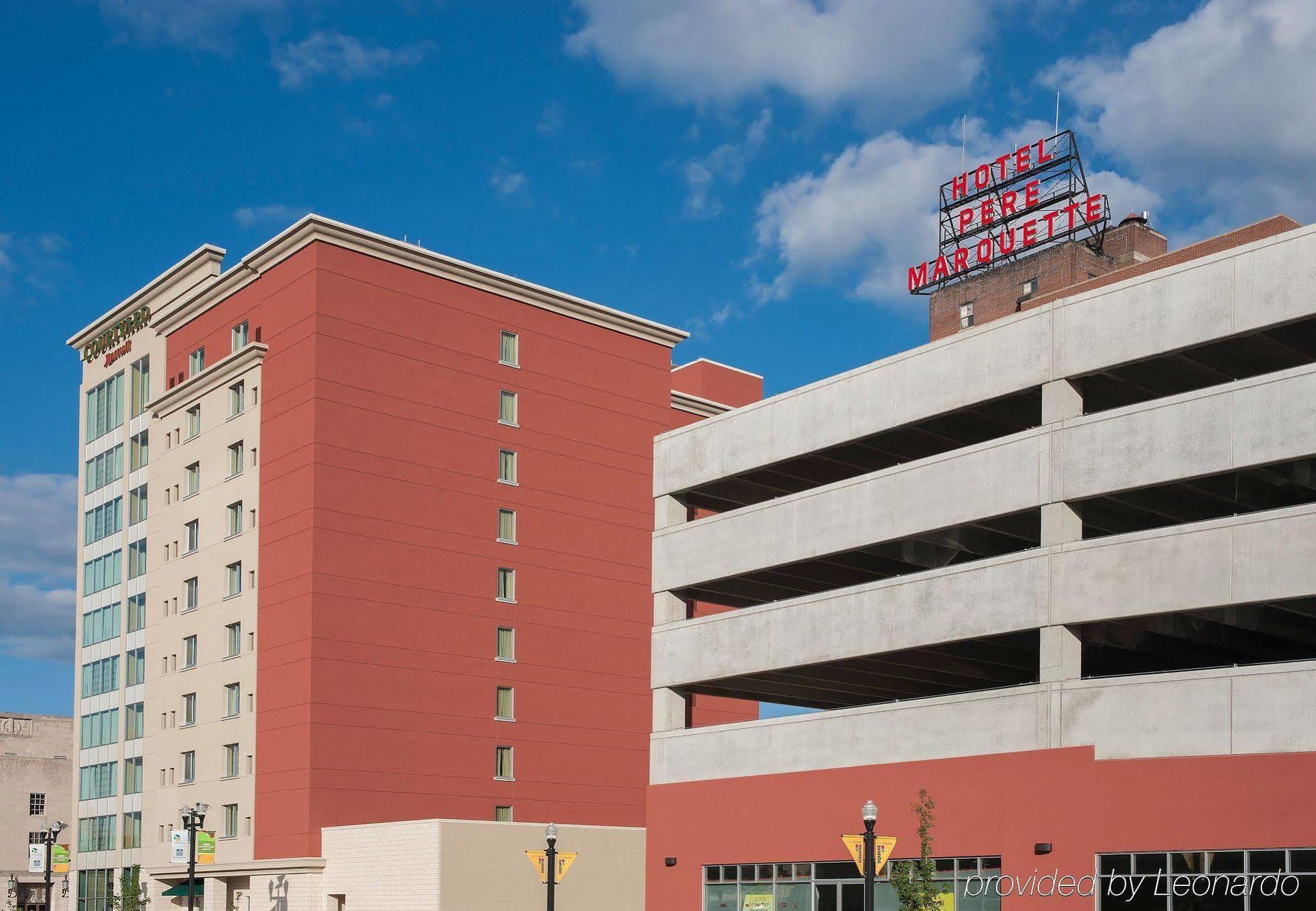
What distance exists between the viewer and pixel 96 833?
80.7m

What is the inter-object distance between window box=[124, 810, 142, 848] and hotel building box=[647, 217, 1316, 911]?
35581 mm

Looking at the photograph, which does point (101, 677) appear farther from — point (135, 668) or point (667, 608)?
point (667, 608)

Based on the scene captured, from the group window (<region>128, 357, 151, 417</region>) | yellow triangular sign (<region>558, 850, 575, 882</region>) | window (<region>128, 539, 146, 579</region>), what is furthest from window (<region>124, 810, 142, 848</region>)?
yellow triangular sign (<region>558, 850, 575, 882</region>)

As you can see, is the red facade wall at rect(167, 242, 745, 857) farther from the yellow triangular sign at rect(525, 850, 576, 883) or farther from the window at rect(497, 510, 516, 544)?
the yellow triangular sign at rect(525, 850, 576, 883)

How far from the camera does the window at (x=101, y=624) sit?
269ft

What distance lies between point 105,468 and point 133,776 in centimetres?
1786

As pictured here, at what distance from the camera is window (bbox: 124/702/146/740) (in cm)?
7688

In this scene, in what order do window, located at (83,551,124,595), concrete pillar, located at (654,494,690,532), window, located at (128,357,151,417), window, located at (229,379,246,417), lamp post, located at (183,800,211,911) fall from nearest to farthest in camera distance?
concrete pillar, located at (654,494,690,532) < lamp post, located at (183,800,211,911) < window, located at (229,379,246,417) < window, located at (128,357,151,417) < window, located at (83,551,124,595)

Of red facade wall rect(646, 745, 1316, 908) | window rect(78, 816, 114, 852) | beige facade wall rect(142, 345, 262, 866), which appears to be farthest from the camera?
window rect(78, 816, 114, 852)

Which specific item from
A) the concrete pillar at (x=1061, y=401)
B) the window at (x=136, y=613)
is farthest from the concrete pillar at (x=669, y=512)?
the window at (x=136, y=613)

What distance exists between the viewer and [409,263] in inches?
2719

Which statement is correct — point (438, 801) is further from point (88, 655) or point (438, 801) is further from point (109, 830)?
point (88, 655)

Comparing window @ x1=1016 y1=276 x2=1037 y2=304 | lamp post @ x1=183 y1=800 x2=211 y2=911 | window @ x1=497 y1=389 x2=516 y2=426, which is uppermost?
window @ x1=1016 y1=276 x2=1037 y2=304

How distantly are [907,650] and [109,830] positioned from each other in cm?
5032
